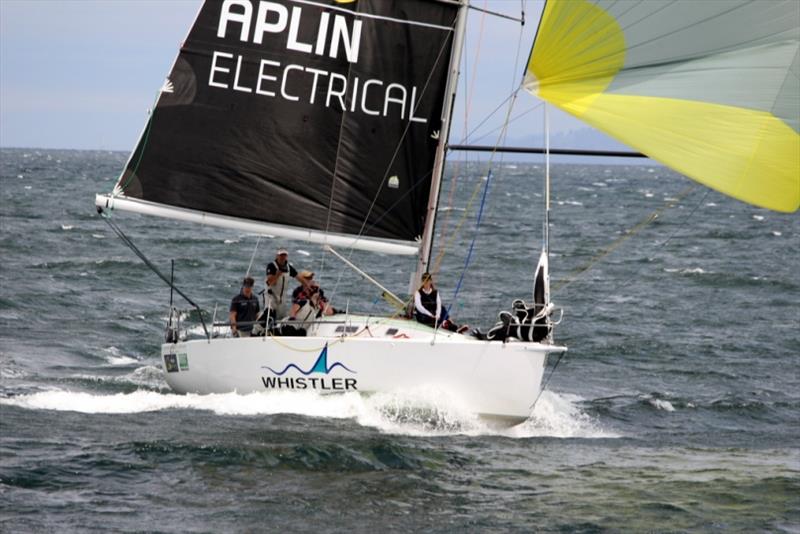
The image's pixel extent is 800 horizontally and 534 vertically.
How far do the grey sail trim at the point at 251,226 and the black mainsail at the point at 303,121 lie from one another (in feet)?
0.09

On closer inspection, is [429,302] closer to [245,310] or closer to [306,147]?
[245,310]

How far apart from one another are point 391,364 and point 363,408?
2.48 feet

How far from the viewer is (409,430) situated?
56.0 ft

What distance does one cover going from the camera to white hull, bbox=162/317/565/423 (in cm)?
1681

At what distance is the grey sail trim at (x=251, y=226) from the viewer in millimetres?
18156

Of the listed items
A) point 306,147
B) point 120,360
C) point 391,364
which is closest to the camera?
point 391,364

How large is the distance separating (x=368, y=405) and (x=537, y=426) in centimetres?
243

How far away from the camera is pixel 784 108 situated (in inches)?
582

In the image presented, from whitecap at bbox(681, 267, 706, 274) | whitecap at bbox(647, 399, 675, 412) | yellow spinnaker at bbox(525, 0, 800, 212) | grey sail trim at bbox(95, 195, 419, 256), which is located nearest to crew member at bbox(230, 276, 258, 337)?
grey sail trim at bbox(95, 195, 419, 256)

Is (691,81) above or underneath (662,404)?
above

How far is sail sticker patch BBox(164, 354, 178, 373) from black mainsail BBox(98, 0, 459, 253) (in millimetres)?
2111

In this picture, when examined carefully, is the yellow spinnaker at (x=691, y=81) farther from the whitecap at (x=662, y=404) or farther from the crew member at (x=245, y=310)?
the whitecap at (x=662, y=404)

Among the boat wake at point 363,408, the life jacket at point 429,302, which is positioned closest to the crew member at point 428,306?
the life jacket at point 429,302

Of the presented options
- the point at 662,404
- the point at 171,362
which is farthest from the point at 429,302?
the point at 662,404
